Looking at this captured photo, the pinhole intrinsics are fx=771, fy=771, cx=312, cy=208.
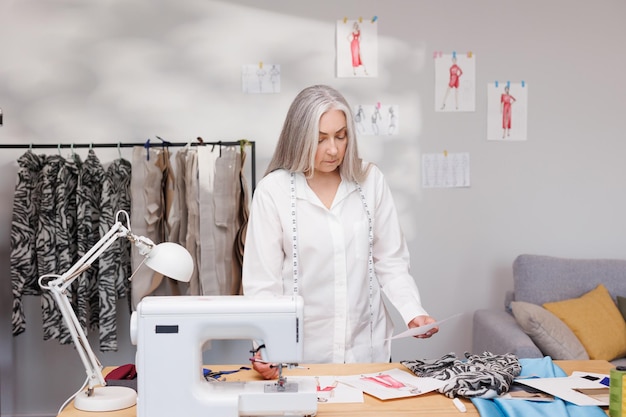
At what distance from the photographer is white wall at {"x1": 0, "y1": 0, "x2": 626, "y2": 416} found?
171 inches

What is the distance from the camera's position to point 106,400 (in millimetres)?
2002

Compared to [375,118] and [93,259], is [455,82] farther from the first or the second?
[93,259]

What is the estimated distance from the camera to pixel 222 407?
72.2 inches

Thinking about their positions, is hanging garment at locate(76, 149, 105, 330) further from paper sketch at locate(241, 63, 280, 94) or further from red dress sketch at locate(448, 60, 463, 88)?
red dress sketch at locate(448, 60, 463, 88)

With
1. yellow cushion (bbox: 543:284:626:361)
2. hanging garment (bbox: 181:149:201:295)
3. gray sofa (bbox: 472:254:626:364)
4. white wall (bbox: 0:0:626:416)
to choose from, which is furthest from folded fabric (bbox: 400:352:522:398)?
white wall (bbox: 0:0:626:416)

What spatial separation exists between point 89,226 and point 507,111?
2430 mm

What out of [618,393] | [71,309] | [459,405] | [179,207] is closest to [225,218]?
[179,207]

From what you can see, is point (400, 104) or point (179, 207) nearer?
point (179, 207)

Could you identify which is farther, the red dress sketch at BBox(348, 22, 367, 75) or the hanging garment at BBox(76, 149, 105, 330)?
the red dress sketch at BBox(348, 22, 367, 75)

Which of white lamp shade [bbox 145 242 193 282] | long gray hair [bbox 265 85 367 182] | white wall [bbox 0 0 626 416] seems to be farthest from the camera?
white wall [bbox 0 0 626 416]

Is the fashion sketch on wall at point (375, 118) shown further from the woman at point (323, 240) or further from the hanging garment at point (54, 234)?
the woman at point (323, 240)

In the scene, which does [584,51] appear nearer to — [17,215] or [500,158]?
[500,158]

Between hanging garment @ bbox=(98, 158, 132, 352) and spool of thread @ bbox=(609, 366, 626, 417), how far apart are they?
2776 mm

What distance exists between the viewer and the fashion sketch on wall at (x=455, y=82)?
4.43 m
